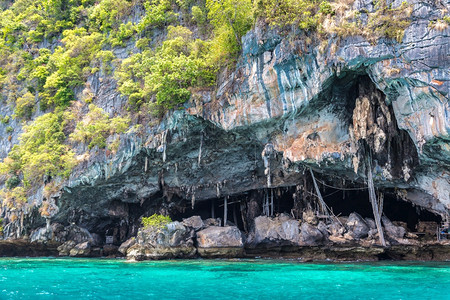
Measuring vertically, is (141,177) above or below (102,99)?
below

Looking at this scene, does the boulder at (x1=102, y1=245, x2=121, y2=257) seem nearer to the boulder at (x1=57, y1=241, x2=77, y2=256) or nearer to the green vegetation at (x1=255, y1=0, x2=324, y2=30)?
the boulder at (x1=57, y1=241, x2=77, y2=256)

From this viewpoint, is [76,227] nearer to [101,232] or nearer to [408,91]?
[101,232]

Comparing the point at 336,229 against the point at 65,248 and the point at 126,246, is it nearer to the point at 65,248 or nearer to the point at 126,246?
the point at 126,246

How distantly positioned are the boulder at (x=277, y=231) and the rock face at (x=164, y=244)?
3.51 m

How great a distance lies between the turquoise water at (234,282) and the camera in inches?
425

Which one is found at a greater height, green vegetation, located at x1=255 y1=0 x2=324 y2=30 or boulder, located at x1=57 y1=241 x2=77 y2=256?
green vegetation, located at x1=255 y1=0 x2=324 y2=30

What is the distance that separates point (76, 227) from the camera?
25781mm

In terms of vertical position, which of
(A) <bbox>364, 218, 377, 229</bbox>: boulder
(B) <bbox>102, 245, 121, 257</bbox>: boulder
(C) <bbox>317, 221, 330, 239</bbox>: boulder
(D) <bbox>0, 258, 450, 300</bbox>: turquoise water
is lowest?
(B) <bbox>102, 245, 121, 257</bbox>: boulder

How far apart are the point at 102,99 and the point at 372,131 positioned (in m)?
16.2

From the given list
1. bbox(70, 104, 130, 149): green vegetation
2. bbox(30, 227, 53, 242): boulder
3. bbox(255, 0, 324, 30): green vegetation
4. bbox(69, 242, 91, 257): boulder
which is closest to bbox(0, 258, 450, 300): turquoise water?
bbox(70, 104, 130, 149): green vegetation

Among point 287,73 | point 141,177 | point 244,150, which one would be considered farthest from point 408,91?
point 141,177

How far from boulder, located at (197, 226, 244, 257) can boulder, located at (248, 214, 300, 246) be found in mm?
1034

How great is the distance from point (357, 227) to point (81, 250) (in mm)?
16444

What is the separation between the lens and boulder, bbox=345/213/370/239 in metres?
19.6
